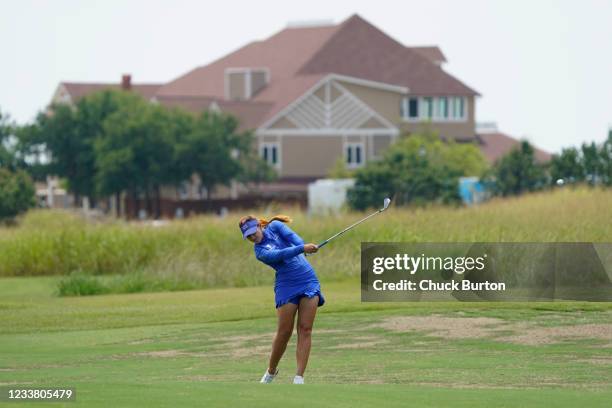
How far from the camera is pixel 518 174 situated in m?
72.4

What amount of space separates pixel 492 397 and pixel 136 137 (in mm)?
68631

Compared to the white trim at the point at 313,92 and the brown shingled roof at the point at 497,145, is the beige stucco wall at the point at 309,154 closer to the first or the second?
the white trim at the point at 313,92

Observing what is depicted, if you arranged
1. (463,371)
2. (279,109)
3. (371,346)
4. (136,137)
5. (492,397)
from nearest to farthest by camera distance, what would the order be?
(492,397)
(463,371)
(371,346)
(136,137)
(279,109)

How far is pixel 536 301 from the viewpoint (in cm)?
2827

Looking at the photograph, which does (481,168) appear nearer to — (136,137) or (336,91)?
(336,91)

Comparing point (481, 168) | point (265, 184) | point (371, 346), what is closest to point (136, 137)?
point (265, 184)

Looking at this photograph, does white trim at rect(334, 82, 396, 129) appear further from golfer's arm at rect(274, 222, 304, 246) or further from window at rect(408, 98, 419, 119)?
golfer's arm at rect(274, 222, 304, 246)

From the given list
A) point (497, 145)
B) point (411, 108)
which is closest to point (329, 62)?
point (411, 108)

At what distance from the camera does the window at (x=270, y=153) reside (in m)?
90.8

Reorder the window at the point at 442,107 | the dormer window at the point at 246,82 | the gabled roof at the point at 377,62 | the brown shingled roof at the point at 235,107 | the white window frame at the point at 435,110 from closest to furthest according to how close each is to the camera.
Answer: the brown shingled roof at the point at 235,107 → the white window frame at the point at 435,110 → the gabled roof at the point at 377,62 → the window at the point at 442,107 → the dormer window at the point at 246,82

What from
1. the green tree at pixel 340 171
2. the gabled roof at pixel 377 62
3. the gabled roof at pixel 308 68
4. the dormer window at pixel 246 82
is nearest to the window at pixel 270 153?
the gabled roof at pixel 308 68

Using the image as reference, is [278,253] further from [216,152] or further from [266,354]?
[216,152]

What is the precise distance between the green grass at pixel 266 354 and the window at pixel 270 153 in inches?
2267

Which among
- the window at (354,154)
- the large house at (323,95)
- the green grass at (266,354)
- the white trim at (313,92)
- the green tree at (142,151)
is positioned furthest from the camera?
the window at (354,154)
